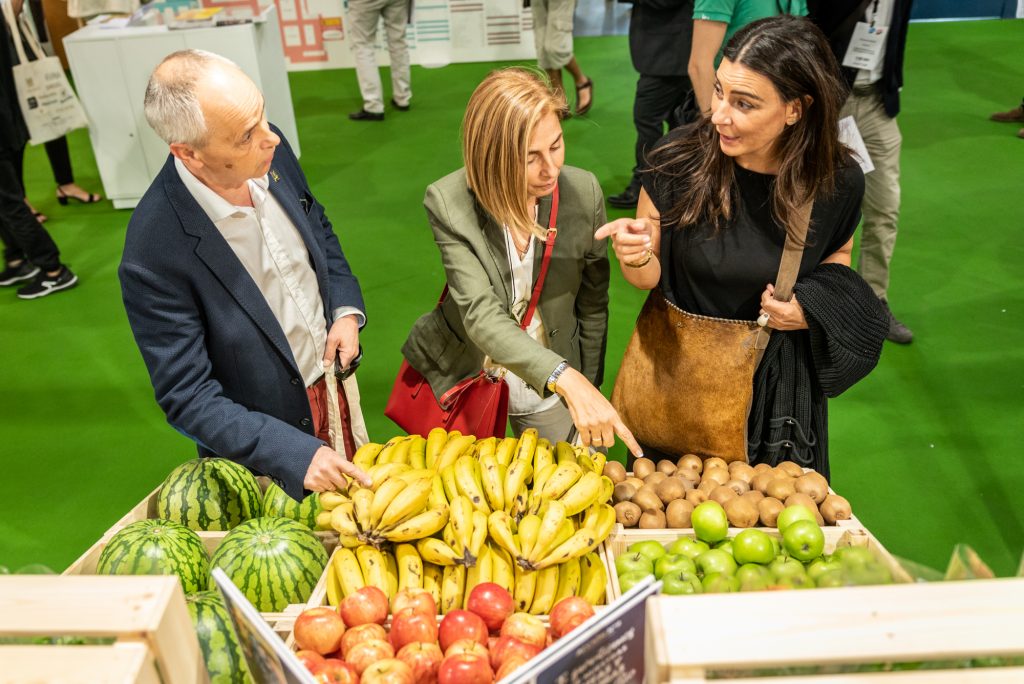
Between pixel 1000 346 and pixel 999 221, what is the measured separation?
161 cm

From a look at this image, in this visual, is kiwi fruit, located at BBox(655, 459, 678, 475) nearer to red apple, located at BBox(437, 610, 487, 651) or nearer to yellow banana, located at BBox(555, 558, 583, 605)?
yellow banana, located at BBox(555, 558, 583, 605)

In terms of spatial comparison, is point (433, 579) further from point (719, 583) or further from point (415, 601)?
point (719, 583)

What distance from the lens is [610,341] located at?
481 centimetres

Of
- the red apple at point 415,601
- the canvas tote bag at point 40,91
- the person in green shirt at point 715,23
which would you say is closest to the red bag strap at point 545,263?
the red apple at point 415,601

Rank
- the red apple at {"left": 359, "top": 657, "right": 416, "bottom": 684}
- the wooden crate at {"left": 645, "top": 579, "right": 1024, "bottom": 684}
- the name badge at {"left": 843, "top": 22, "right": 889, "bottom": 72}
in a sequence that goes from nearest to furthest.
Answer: the wooden crate at {"left": 645, "top": 579, "right": 1024, "bottom": 684}, the red apple at {"left": 359, "top": 657, "right": 416, "bottom": 684}, the name badge at {"left": 843, "top": 22, "right": 889, "bottom": 72}

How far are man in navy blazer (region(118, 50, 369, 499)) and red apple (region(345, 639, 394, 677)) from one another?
526 millimetres

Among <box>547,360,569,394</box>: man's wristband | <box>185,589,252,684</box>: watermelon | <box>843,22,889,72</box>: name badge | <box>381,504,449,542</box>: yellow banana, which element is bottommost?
<box>185,589,252,684</box>: watermelon

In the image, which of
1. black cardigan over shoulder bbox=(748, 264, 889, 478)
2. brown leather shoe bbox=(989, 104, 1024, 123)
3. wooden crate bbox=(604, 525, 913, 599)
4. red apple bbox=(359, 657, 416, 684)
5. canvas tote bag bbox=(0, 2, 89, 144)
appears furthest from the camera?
brown leather shoe bbox=(989, 104, 1024, 123)

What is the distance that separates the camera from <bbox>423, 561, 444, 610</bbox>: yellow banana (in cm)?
205

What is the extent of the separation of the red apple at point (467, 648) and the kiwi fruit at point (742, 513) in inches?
34.3

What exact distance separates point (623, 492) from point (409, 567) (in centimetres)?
68

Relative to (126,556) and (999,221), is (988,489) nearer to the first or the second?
(999,221)

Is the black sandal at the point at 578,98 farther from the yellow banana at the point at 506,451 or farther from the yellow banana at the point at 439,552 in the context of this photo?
the yellow banana at the point at 439,552

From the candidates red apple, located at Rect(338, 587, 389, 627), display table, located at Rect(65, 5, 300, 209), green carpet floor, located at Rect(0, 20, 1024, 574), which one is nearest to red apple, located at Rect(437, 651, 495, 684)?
red apple, located at Rect(338, 587, 389, 627)
